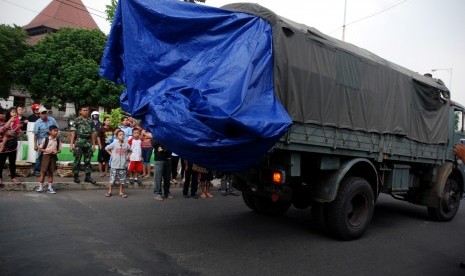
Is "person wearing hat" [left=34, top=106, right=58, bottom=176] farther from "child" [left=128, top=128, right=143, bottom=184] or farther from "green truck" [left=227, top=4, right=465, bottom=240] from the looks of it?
"green truck" [left=227, top=4, right=465, bottom=240]

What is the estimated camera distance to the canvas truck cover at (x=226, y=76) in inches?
147

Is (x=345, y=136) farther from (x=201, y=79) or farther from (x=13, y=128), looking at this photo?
(x=13, y=128)

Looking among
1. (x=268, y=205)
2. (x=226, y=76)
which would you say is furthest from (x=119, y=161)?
(x=226, y=76)

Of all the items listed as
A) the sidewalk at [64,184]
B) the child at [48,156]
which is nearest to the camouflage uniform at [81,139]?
the sidewalk at [64,184]

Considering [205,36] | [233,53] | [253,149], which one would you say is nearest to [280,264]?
[253,149]

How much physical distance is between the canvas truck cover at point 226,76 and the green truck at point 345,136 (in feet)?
0.09

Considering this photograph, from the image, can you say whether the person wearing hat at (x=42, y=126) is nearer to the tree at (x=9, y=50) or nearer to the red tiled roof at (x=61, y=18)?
the tree at (x=9, y=50)

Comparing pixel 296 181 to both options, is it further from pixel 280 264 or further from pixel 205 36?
pixel 205 36

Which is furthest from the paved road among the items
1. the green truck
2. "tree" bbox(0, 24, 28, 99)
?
"tree" bbox(0, 24, 28, 99)

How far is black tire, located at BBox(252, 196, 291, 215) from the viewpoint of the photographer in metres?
Result: 6.71

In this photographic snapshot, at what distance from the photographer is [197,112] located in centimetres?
371

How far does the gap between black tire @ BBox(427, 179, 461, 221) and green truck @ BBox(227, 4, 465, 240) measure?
36 millimetres

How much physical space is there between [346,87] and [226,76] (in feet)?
7.82

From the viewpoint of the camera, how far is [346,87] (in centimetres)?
542
